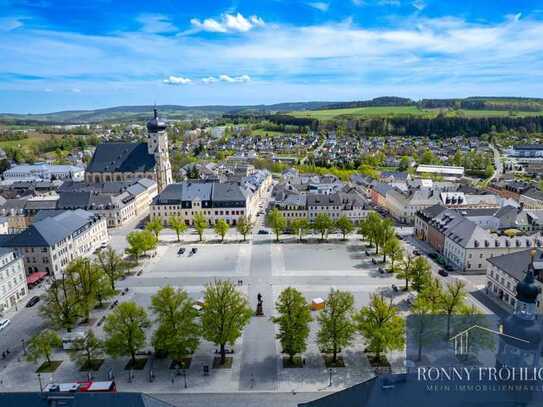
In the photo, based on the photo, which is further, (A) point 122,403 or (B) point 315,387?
(B) point 315,387

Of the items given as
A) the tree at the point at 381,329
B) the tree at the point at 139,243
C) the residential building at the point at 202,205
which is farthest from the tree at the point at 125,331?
the residential building at the point at 202,205

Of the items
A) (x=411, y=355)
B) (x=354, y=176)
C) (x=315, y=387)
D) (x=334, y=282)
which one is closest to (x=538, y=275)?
(x=411, y=355)

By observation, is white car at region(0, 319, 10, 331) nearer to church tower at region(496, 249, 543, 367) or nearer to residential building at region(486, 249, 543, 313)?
church tower at region(496, 249, 543, 367)

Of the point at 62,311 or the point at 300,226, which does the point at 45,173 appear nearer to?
the point at 300,226

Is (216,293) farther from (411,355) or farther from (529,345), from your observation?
(529,345)

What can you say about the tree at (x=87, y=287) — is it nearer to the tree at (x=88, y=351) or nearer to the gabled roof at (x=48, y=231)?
the tree at (x=88, y=351)

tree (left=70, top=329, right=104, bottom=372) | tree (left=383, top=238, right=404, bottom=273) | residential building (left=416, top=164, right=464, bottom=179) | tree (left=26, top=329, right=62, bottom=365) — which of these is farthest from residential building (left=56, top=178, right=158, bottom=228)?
residential building (left=416, top=164, right=464, bottom=179)

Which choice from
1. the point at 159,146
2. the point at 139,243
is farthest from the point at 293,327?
the point at 159,146
